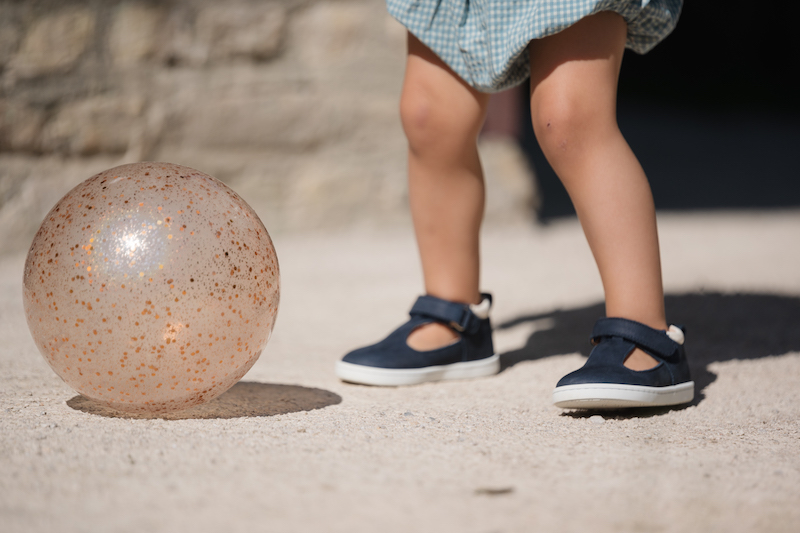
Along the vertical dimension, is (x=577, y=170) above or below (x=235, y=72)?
below

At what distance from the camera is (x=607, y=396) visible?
53.5 inches

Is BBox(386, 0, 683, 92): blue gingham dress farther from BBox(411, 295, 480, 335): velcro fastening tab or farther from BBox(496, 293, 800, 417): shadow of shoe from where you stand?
BBox(496, 293, 800, 417): shadow of shoe

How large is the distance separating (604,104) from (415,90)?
0.46 meters

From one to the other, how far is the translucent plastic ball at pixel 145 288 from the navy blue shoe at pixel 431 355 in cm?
42

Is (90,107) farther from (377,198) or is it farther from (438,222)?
(438,222)

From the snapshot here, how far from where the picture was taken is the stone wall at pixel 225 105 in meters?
3.06

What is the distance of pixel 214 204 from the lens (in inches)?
50.8

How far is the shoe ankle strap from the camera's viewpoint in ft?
5.71

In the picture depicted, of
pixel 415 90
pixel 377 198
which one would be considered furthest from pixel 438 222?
pixel 377 198

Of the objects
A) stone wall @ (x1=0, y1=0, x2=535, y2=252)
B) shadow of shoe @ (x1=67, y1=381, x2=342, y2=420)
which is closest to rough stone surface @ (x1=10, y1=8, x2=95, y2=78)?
stone wall @ (x1=0, y1=0, x2=535, y2=252)

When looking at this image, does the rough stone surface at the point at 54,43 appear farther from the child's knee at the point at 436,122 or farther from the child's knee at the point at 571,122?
the child's knee at the point at 571,122

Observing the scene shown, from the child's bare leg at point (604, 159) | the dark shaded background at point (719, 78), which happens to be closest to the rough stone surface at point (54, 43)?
the child's bare leg at point (604, 159)

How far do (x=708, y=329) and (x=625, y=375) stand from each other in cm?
84

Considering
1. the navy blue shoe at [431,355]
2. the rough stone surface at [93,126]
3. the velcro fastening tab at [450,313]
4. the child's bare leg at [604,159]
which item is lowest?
the navy blue shoe at [431,355]
